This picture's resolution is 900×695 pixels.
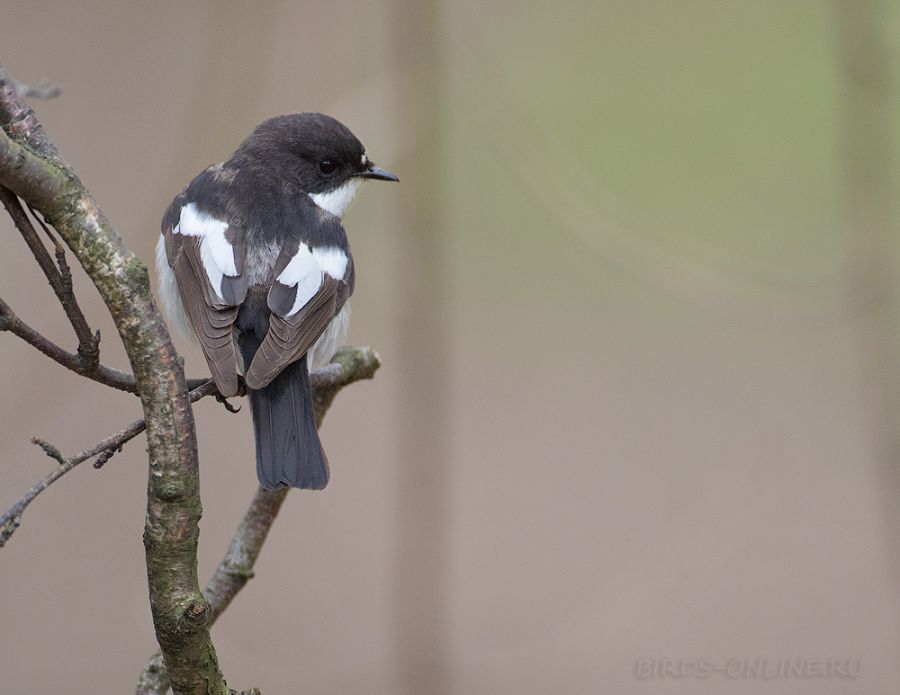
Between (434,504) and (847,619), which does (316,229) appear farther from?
(847,619)

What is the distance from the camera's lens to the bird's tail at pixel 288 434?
2.17 m

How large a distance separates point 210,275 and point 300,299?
21 cm

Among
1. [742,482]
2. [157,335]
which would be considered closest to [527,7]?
[742,482]

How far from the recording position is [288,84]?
4.56m

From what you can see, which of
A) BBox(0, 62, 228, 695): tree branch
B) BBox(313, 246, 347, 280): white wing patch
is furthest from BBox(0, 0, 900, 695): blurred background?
BBox(0, 62, 228, 695): tree branch

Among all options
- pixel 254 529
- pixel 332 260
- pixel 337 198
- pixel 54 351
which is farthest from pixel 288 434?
pixel 337 198

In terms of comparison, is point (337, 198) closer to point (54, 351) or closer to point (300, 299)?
point (300, 299)

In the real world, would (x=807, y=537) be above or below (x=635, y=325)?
below

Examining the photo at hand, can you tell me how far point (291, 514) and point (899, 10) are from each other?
3.07 meters

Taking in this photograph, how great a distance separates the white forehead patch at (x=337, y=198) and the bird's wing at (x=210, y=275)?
467 millimetres

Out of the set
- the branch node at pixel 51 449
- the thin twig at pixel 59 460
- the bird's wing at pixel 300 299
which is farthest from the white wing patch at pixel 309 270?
the branch node at pixel 51 449

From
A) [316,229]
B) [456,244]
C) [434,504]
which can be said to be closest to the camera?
[316,229]

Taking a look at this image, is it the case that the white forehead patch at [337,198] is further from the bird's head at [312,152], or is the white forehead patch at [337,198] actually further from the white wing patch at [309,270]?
the white wing patch at [309,270]

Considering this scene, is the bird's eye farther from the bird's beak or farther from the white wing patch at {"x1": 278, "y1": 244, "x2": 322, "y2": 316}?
the white wing patch at {"x1": 278, "y1": 244, "x2": 322, "y2": 316}
